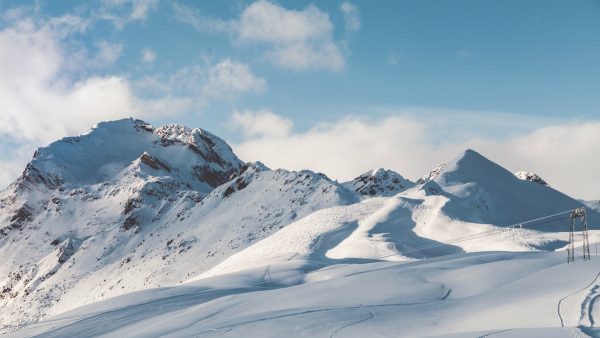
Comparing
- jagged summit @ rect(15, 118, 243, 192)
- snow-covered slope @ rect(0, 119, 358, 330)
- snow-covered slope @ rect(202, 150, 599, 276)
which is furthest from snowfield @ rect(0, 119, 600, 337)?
jagged summit @ rect(15, 118, 243, 192)

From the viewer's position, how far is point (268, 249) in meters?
47.9

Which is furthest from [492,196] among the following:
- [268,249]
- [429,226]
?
[268,249]

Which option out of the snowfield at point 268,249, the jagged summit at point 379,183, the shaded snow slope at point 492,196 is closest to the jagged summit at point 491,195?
the shaded snow slope at point 492,196

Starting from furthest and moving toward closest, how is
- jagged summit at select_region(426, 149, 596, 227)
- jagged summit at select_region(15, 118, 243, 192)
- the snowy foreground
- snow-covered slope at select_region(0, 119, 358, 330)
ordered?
jagged summit at select_region(15, 118, 243, 192), snow-covered slope at select_region(0, 119, 358, 330), jagged summit at select_region(426, 149, 596, 227), the snowy foreground

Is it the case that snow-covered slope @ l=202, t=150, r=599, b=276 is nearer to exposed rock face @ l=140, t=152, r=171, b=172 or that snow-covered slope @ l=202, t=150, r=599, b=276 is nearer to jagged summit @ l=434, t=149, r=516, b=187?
jagged summit @ l=434, t=149, r=516, b=187

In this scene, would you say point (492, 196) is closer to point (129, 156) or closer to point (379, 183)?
point (379, 183)

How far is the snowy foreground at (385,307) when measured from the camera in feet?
48.1

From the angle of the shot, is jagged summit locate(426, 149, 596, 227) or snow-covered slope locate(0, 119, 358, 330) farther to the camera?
snow-covered slope locate(0, 119, 358, 330)

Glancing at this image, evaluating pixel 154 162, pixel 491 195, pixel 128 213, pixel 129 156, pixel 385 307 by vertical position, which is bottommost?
pixel 385 307

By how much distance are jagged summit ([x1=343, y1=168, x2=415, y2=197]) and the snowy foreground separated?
4308 centimetres

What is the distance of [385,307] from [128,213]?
248 ft

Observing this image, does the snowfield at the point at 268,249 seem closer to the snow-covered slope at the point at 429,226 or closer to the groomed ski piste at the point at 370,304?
the groomed ski piste at the point at 370,304

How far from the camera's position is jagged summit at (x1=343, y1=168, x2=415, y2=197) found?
72.9m

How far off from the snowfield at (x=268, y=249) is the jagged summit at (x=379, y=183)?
0.29 meters
